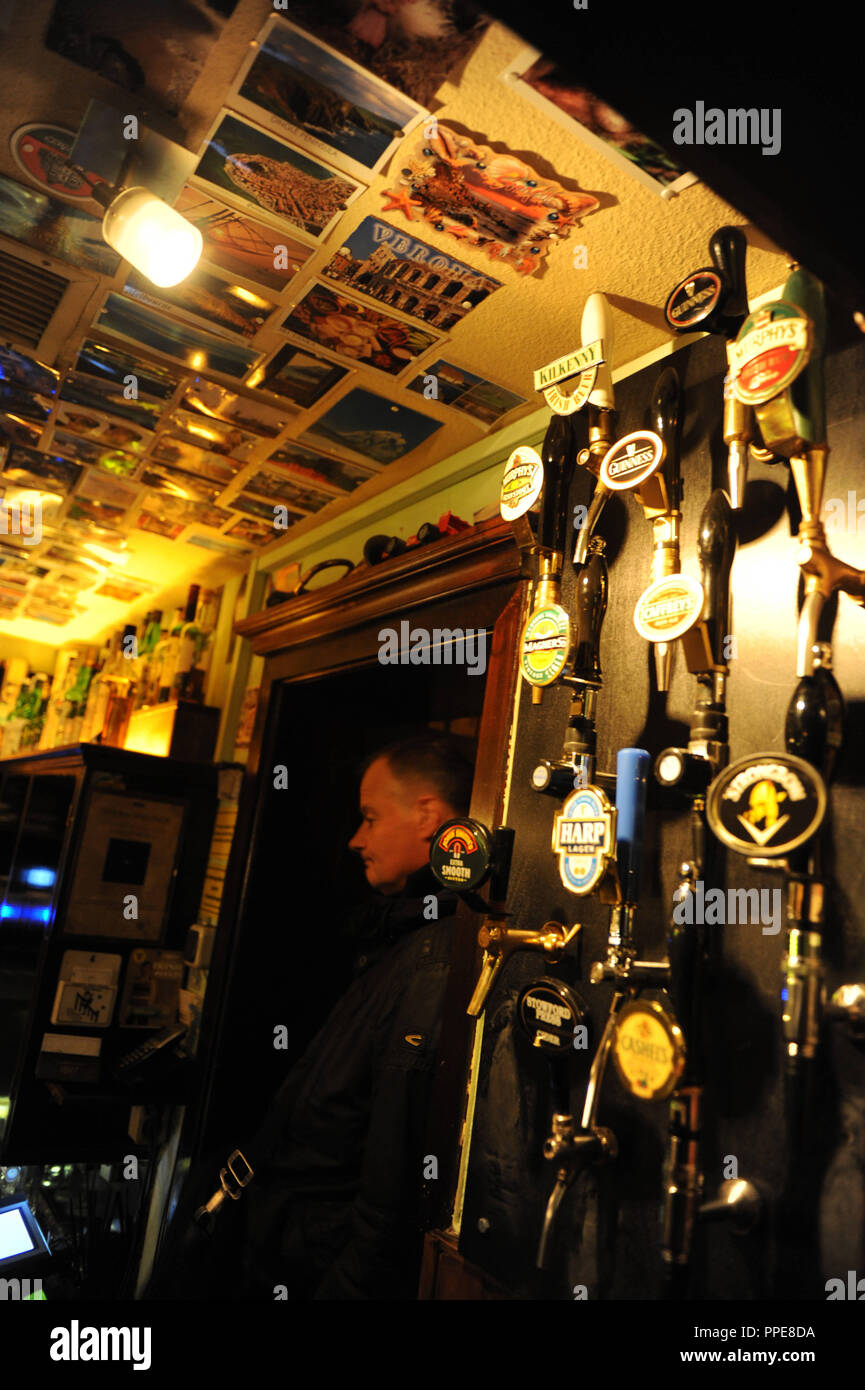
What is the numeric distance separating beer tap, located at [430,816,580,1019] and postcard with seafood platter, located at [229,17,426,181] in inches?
50.3

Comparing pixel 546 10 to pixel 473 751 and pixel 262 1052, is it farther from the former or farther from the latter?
pixel 262 1052

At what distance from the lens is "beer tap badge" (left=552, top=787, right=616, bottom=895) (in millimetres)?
1231

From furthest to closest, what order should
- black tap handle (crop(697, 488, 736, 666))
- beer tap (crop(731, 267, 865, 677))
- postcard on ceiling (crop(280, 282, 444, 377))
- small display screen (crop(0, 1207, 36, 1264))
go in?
small display screen (crop(0, 1207, 36, 1264)) < postcard on ceiling (crop(280, 282, 444, 377)) < black tap handle (crop(697, 488, 736, 666)) < beer tap (crop(731, 267, 865, 677))

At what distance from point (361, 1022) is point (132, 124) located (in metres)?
2.17

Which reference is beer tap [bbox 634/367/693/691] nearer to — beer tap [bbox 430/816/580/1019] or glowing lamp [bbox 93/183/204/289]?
beer tap [bbox 430/816/580/1019]

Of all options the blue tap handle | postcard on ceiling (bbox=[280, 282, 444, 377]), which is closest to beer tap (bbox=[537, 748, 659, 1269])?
the blue tap handle

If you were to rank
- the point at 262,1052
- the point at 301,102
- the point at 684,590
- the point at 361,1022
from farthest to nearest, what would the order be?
the point at 262,1052 → the point at 361,1022 → the point at 301,102 → the point at 684,590

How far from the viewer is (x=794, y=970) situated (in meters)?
0.97

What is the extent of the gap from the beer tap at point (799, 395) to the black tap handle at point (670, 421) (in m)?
0.21

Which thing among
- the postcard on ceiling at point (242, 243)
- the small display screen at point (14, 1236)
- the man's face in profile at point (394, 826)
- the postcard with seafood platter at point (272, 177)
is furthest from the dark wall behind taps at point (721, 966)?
the small display screen at point (14, 1236)

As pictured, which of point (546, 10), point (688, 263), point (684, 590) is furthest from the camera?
point (688, 263)

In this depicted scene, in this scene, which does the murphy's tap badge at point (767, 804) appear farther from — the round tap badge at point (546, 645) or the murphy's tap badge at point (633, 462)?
the murphy's tap badge at point (633, 462)

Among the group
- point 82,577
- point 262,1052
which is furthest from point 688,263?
point 82,577

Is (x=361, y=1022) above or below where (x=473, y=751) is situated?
below
